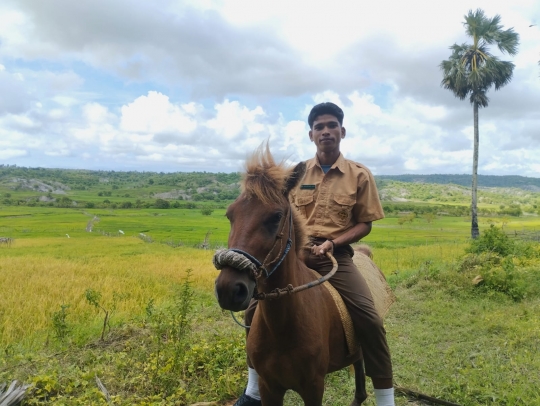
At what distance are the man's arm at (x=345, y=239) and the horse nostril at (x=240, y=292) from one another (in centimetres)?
110

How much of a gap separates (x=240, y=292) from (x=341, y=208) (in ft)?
4.94

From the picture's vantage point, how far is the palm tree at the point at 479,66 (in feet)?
66.3

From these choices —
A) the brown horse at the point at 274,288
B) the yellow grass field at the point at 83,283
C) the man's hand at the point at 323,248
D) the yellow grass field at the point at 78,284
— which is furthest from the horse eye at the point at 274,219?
the yellow grass field at the point at 78,284

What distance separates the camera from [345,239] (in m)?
2.87

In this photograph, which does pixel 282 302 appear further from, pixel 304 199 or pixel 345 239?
pixel 304 199

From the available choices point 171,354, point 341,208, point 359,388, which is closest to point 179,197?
point 171,354

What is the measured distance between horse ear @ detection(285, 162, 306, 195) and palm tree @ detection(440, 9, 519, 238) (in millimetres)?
21301

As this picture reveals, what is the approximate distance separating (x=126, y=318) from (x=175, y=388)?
12.1 feet

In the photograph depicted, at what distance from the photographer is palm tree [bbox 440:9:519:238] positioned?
796 inches

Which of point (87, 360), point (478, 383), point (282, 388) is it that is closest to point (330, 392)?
point (478, 383)

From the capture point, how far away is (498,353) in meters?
5.11

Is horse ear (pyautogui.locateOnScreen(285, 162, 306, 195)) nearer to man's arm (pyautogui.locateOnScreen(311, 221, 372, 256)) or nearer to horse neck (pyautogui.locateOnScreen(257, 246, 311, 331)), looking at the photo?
horse neck (pyautogui.locateOnScreen(257, 246, 311, 331))

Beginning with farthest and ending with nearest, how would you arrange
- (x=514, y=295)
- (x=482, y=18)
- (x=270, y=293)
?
(x=482, y=18) < (x=514, y=295) < (x=270, y=293)

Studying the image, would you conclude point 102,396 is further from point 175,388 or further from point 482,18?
point 482,18
